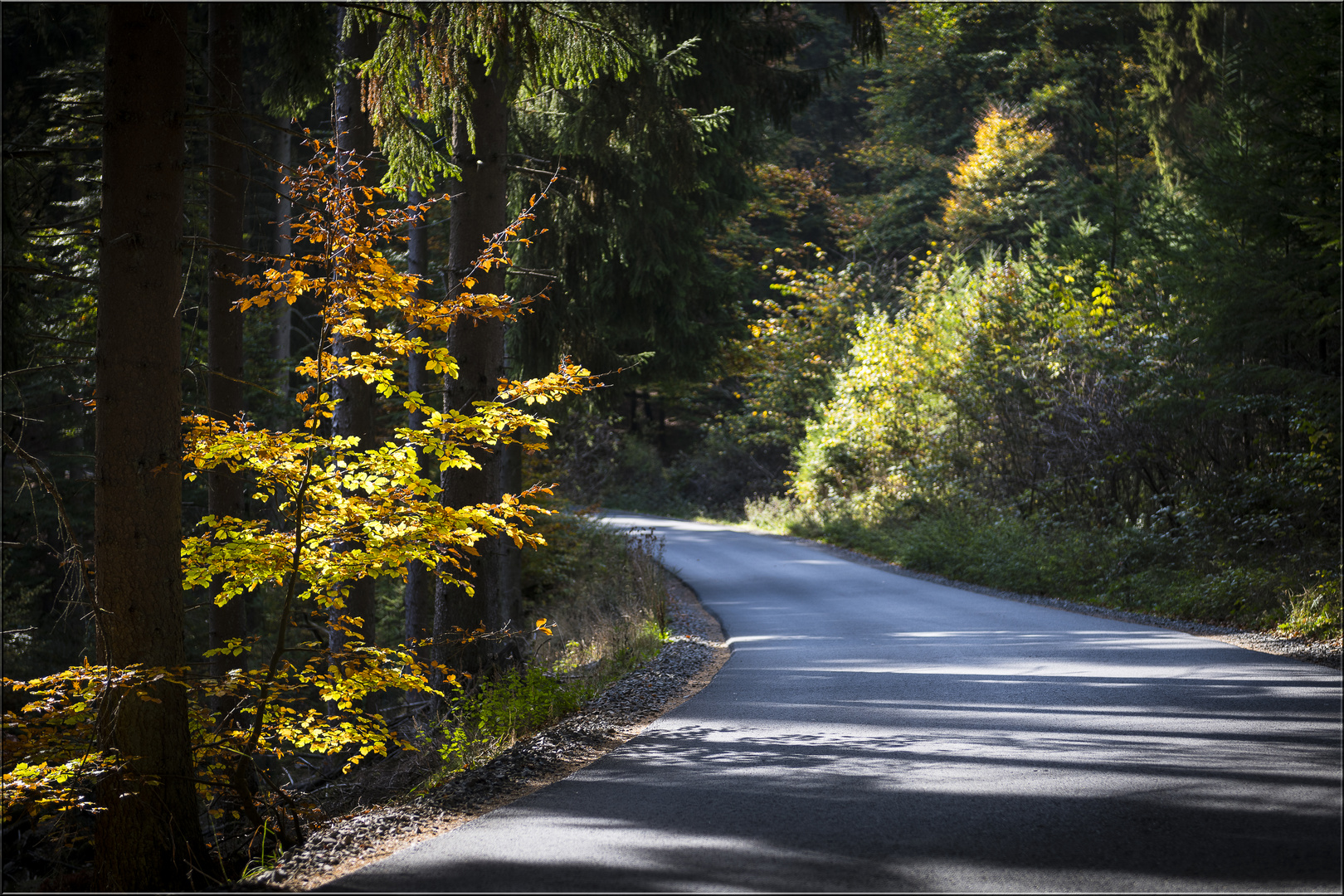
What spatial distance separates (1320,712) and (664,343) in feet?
36.1

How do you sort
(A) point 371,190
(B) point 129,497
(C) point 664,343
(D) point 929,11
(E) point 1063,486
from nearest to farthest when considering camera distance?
(B) point 129,497
(A) point 371,190
(C) point 664,343
(E) point 1063,486
(D) point 929,11

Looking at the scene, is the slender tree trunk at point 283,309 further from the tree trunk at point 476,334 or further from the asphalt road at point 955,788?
the asphalt road at point 955,788

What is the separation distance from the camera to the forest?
5.69 meters

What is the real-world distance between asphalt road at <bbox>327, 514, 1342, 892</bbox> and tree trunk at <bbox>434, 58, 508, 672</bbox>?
2580 millimetres

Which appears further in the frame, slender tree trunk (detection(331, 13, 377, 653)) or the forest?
slender tree trunk (detection(331, 13, 377, 653))

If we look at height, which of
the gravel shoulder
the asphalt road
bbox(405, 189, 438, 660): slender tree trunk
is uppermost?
bbox(405, 189, 438, 660): slender tree trunk

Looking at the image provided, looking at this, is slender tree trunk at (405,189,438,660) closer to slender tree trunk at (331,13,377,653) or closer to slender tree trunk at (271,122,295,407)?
slender tree trunk at (331,13,377,653)

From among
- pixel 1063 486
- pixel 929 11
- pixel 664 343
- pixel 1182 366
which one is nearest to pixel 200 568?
pixel 664 343

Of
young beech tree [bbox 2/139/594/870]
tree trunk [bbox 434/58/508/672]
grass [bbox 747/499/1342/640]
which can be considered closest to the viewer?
young beech tree [bbox 2/139/594/870]

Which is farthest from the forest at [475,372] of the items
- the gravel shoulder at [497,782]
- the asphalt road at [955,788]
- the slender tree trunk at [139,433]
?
the asphalt road at [955,788]

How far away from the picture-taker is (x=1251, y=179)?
37.5 ft

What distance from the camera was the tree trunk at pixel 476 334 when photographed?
9.08 metres

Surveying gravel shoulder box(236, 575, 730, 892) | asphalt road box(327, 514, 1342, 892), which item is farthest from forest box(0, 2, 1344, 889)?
asphalt road box(327, 514, 1342, 892)

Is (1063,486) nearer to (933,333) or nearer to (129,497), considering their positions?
(933,333)
